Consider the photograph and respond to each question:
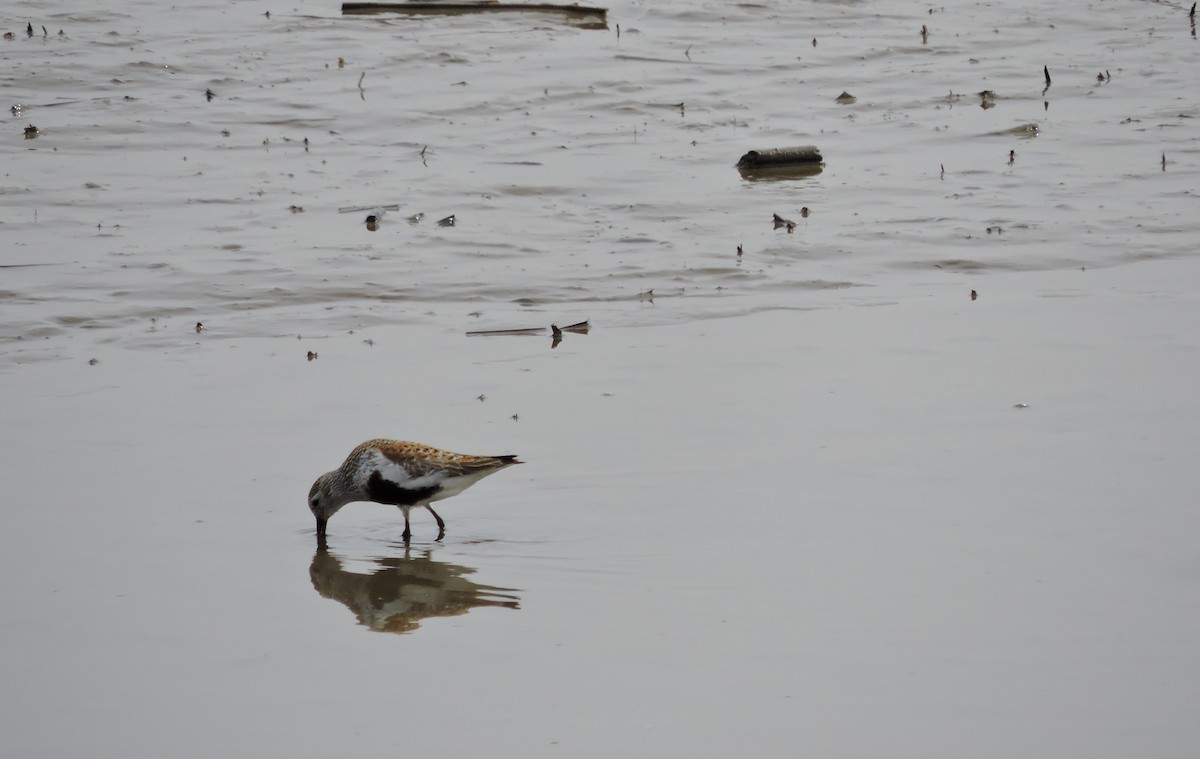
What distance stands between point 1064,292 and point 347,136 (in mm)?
7871

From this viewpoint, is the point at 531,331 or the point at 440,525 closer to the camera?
the point at 440,525

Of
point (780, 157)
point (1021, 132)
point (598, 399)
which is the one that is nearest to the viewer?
point (598, 399)

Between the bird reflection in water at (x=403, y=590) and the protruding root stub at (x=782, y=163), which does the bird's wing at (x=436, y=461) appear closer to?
the bird reflection in water at (x=403, y=590)

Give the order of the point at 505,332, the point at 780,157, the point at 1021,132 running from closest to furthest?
the point at 505,332
the point at 780,157
the point at 1021,132

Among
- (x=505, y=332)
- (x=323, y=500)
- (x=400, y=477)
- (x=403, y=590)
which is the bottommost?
(x=403, y=590)

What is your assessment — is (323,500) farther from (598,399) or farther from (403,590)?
(598,399)

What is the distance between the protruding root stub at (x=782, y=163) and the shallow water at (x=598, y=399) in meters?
0.46

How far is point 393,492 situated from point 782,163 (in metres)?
8.51

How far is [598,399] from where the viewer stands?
9.74 metres

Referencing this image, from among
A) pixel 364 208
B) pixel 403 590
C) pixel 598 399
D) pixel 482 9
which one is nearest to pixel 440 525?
pixel 403 590

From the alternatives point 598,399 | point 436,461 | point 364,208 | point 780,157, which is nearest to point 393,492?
point 436,461

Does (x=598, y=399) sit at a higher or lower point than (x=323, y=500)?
higher

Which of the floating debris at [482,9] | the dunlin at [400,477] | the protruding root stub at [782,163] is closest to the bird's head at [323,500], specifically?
the dunlin at [400,477]

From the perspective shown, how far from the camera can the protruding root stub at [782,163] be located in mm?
15383
